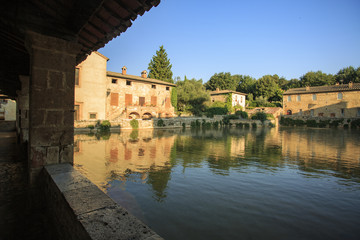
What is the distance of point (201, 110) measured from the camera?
35.9 meters

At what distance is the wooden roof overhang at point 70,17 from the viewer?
2.66 meters

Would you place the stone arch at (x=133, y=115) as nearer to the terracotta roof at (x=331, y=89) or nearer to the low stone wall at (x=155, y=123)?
the low stone wall at (x=155, y=123)

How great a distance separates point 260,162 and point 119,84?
23.3 m

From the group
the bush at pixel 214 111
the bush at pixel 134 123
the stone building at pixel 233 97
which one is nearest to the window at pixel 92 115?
the bush at pixel 134 123

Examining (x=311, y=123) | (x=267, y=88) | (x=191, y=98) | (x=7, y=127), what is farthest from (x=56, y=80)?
(x=267, y=88)

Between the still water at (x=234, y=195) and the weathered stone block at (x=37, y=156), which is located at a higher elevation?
the weathered stone block at (x=37, y=156)

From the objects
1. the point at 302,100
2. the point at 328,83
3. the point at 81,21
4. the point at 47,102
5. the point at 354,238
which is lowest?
the point at 354,238

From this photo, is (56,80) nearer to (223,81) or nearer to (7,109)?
(7,109)

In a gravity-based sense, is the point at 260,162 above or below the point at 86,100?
below

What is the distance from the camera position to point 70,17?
318 cm

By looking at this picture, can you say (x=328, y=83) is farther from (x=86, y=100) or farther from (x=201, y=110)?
(x=86, y=100)

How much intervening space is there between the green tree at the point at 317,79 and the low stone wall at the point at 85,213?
58.7m

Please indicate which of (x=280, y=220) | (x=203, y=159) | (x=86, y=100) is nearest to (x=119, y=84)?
(x=86, y=100)

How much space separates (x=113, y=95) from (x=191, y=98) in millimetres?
14341
